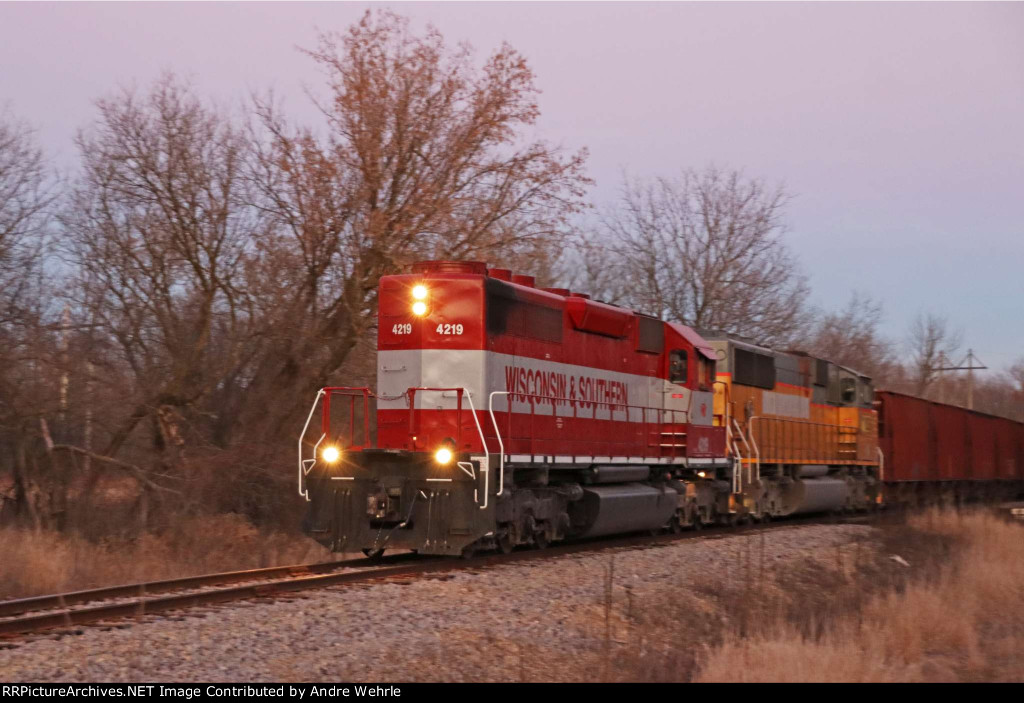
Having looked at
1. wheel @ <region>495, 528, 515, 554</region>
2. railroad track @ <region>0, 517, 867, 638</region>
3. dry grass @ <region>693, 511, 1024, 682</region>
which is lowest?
dry grass @ <region>693, 511, 1024, 682</region>

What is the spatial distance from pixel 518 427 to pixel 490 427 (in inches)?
21.3

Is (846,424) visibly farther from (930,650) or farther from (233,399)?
(930,650)

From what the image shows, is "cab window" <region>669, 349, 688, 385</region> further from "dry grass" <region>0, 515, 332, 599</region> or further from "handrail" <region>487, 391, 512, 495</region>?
"dry grass" <region>0, 515, 332, 599</region>

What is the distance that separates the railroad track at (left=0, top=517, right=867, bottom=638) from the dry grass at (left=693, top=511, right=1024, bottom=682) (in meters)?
3.88

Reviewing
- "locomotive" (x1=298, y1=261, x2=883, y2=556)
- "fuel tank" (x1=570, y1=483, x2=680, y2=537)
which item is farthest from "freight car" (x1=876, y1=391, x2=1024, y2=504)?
"fuel tank" (x1=570, y1=483, x2=680, y2=537)

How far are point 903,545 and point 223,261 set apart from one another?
43.1 ft

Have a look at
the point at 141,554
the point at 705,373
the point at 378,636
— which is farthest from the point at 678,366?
the point at 378,636

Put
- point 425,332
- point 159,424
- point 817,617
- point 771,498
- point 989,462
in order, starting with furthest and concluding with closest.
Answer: point 989,462
point 771,498
point 159,424
point 425,332
point 817,617

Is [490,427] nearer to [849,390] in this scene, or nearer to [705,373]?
[705,373]

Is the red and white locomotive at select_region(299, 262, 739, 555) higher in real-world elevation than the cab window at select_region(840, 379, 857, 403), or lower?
lower

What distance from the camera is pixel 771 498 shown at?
874 inches

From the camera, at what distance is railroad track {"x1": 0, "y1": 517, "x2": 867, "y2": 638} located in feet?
27.8
